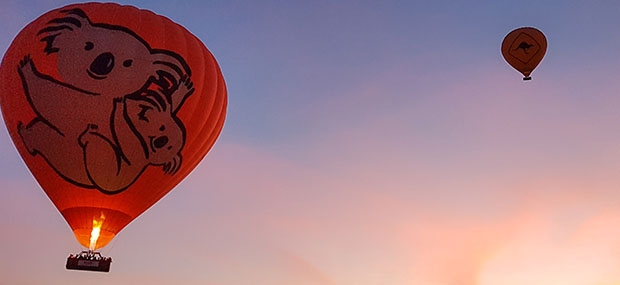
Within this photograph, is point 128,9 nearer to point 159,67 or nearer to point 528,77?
point 159,67

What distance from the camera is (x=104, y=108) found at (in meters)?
17.8

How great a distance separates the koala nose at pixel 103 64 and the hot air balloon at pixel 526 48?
1162 cm

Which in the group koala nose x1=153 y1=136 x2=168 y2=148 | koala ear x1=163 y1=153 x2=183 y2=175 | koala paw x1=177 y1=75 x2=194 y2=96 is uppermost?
koala paw x1=177 y1=75 x2=194 y2=96

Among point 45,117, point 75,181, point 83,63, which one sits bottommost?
point 75,181

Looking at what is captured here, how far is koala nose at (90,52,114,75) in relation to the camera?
17922mm

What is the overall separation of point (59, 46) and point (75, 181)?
3135mm

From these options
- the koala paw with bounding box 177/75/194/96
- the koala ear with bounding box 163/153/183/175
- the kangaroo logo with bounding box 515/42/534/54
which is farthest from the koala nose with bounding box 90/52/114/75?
the kangaroo logo with bounding box 515/42/534/54

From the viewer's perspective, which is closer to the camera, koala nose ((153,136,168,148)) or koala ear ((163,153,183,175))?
koala nose ((153,136,168,148))

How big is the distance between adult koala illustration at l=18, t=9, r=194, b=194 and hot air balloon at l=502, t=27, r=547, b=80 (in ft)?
33.5

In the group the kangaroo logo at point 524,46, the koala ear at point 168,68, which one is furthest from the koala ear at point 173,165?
the kangaroo logo at point 524,46

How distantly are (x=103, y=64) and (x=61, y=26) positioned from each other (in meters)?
1.44

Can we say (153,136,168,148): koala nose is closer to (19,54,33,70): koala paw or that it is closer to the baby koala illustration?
the baby koala illustration

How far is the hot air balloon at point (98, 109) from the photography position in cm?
1773

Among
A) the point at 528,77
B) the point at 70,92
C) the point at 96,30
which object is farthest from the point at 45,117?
the point at 528,77
